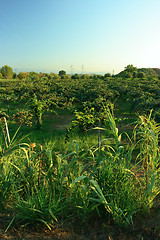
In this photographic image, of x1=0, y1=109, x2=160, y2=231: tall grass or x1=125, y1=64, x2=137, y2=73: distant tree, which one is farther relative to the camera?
x1=125, y1=64, x2=137, y2=73: distant tree

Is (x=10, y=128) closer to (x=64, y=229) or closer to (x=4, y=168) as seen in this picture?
(x=4, y=168)

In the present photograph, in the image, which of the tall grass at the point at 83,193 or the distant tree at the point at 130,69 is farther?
the distant tree at the point at 130,69

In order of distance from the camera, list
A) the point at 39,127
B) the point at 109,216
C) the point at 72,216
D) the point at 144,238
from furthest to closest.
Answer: the point at 39,127, the point at 72,216, the point at 109,216, the point at 144,238

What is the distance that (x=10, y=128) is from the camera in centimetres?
977

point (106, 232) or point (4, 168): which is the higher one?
point (4, 168)

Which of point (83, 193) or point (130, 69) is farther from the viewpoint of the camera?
point (130, 69)

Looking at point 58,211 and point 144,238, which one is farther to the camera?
point 58,211

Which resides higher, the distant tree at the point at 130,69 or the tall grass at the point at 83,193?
the distant tree at the point at 130,69

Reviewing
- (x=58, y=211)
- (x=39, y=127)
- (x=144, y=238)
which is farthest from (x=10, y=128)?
(x=144, y=238)

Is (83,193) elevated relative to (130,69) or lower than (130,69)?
lower

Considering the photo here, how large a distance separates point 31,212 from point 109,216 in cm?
106

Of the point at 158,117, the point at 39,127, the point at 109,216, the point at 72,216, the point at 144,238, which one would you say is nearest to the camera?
the point at 144,238

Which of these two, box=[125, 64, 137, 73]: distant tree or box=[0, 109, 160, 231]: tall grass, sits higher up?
box=[125, 64, 137, 73]: distant tree

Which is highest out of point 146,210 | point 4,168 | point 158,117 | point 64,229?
point 158,117
